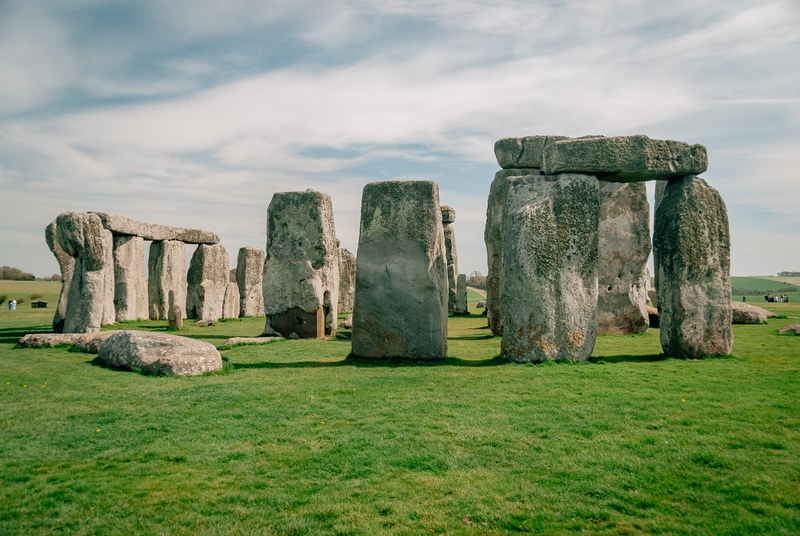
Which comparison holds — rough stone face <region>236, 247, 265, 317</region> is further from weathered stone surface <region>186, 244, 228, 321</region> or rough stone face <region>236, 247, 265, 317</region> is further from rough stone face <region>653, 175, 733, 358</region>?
rough stone face <region>653, 175, 733, 358</region>

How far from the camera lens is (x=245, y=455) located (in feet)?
16.5

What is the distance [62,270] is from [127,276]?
3.58 m

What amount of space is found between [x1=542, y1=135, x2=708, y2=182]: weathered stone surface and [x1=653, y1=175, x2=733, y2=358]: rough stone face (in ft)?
1.26

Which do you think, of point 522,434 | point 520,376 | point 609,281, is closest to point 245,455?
point 522,434

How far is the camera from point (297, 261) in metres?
13.6

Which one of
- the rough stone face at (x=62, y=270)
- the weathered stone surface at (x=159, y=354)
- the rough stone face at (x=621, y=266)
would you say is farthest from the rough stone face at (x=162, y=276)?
the rough stone face at (x=621, y=266)

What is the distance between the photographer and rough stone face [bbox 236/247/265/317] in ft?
72.4

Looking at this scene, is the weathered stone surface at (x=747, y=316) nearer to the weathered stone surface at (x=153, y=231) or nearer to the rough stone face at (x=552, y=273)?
the rough stone face at (x=552, y=273)

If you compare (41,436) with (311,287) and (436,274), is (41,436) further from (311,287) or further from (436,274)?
(311,287)

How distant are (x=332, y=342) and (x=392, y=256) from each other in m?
3.82

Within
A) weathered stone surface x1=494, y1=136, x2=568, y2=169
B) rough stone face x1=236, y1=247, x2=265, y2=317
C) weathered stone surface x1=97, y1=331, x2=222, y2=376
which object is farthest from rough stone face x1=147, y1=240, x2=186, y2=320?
weathered stone surface x1=494, y1=136, x2=568, y2=169

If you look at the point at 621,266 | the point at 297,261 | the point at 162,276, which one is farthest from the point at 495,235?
the point at 162,276

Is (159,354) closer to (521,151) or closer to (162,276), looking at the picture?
(521,151)

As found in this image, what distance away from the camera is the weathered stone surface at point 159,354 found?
27.8ft
